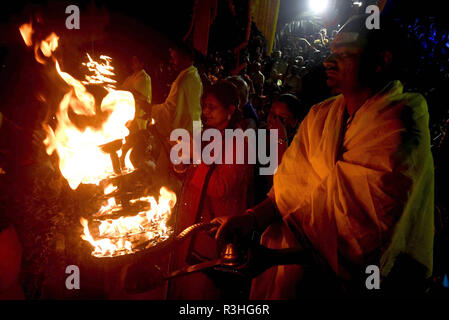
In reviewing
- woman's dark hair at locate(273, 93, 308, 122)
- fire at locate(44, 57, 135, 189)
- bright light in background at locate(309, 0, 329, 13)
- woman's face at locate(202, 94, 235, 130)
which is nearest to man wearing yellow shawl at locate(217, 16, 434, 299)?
woman's face at locate(202, 94, 235, 130)

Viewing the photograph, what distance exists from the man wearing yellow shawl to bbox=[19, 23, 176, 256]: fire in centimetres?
65

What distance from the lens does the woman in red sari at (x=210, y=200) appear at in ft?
8.68

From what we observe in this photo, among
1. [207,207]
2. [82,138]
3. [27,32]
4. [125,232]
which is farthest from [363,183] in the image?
[27,32]

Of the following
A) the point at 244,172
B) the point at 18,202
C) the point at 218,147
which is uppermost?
the point at 218,147

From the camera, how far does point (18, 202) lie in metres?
3.08

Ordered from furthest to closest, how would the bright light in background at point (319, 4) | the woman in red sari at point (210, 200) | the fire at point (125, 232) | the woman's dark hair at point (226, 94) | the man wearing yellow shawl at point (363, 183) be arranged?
1. the bright light in background at point (319, 4)
2. the woman's dark hair at point (226, 94)
3. the woman in red sari at point (210, 200)
4. the fire at point (125, 232)
5. the man wearing yellow shawl at point (363, 183)

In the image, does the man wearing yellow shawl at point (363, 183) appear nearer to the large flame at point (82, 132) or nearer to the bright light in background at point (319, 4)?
the large flame at point (82, 132)

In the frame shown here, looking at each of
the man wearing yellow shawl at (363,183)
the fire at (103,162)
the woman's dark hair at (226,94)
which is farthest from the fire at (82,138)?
the man wearing yellow shawl at (363,183)

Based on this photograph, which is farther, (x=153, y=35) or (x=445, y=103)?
(x=153, y=35)

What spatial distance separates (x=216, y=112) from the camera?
278cm

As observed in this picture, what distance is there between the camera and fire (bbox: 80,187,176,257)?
5.24 ft
